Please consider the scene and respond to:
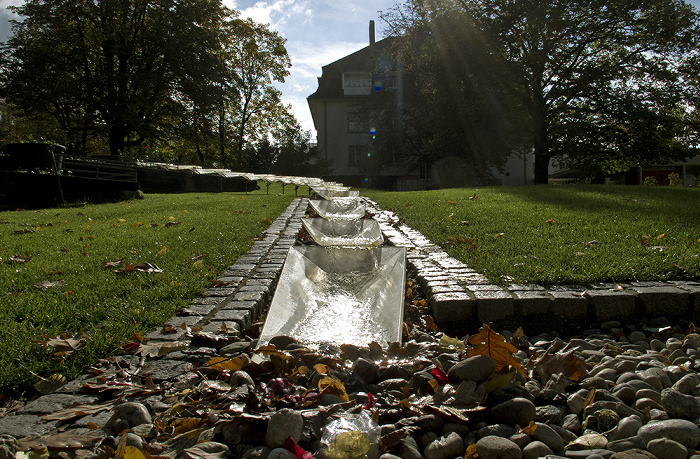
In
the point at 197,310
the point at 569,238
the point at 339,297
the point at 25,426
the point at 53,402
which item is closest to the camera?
the point at 25,426

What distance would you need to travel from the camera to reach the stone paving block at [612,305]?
291 centimetres

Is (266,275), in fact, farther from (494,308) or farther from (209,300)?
(494,308)

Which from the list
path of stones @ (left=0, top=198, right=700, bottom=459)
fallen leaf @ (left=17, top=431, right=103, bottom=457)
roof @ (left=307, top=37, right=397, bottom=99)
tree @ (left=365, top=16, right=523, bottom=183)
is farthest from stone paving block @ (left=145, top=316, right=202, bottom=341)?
roof @ (left=307, top=37, right=397, bottom=99)

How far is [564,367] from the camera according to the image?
201 cm

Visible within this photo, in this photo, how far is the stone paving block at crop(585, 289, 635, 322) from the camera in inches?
114

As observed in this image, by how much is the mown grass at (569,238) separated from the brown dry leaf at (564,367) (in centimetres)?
122

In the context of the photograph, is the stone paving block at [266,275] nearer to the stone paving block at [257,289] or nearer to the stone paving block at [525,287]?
the stone paving block at [257,289]

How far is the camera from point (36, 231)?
633 centimetres

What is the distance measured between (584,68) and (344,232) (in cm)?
1801

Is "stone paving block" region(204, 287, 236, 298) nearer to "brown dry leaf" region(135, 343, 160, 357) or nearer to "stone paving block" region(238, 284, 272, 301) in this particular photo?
"stone paving block" region(238, 284, 272, 301)

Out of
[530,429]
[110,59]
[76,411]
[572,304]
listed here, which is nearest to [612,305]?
[572,304]

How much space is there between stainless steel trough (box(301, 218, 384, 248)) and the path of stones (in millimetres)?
2287

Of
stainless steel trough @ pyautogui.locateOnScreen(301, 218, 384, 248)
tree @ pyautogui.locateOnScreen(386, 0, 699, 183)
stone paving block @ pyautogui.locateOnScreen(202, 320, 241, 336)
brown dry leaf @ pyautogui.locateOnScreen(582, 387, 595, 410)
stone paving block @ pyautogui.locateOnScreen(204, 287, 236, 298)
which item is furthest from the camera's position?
tree @ pyautogui.locateOnScreen(386, 0, 699, 183)

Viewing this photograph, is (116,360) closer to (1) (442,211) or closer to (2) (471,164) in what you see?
(1) (442,211)
